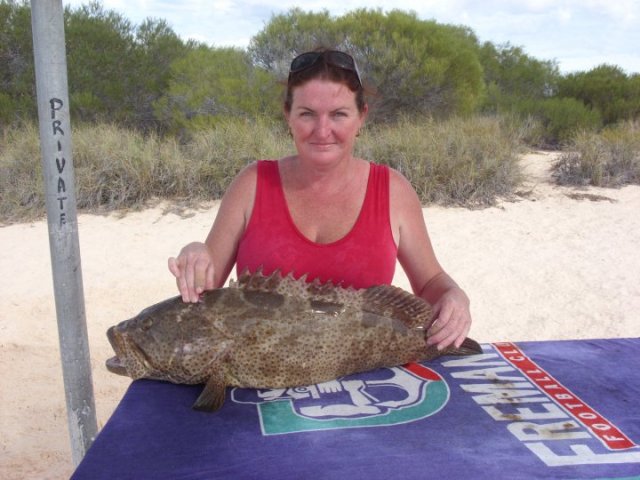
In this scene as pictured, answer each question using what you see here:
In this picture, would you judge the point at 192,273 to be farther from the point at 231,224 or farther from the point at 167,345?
the point at 231,224

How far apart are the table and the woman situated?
309 mm

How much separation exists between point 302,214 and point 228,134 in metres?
8.38

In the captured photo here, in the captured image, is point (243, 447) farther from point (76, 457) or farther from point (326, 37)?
point (326, 37)

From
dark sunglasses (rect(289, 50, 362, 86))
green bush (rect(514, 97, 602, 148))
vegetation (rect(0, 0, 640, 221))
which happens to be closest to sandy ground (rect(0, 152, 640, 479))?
vegetation (rect(0, 0, 640, 221))

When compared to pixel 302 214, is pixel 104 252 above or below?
below

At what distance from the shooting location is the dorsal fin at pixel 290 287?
2.31 meters

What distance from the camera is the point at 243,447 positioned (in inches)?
72.5

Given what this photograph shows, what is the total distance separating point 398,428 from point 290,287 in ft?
2.24

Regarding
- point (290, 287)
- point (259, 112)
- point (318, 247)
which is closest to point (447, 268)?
point (318, 247)

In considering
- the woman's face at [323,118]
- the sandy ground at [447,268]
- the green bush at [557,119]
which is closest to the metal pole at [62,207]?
the woman's face at [323,118]

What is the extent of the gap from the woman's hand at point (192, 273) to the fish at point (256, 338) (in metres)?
0.04

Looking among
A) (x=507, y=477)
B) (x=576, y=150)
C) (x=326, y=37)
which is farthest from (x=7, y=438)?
(x=326, y=37)

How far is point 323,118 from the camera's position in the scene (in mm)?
2520

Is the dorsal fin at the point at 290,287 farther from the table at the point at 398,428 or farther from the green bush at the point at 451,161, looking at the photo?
the green bush at the point at 451,161
